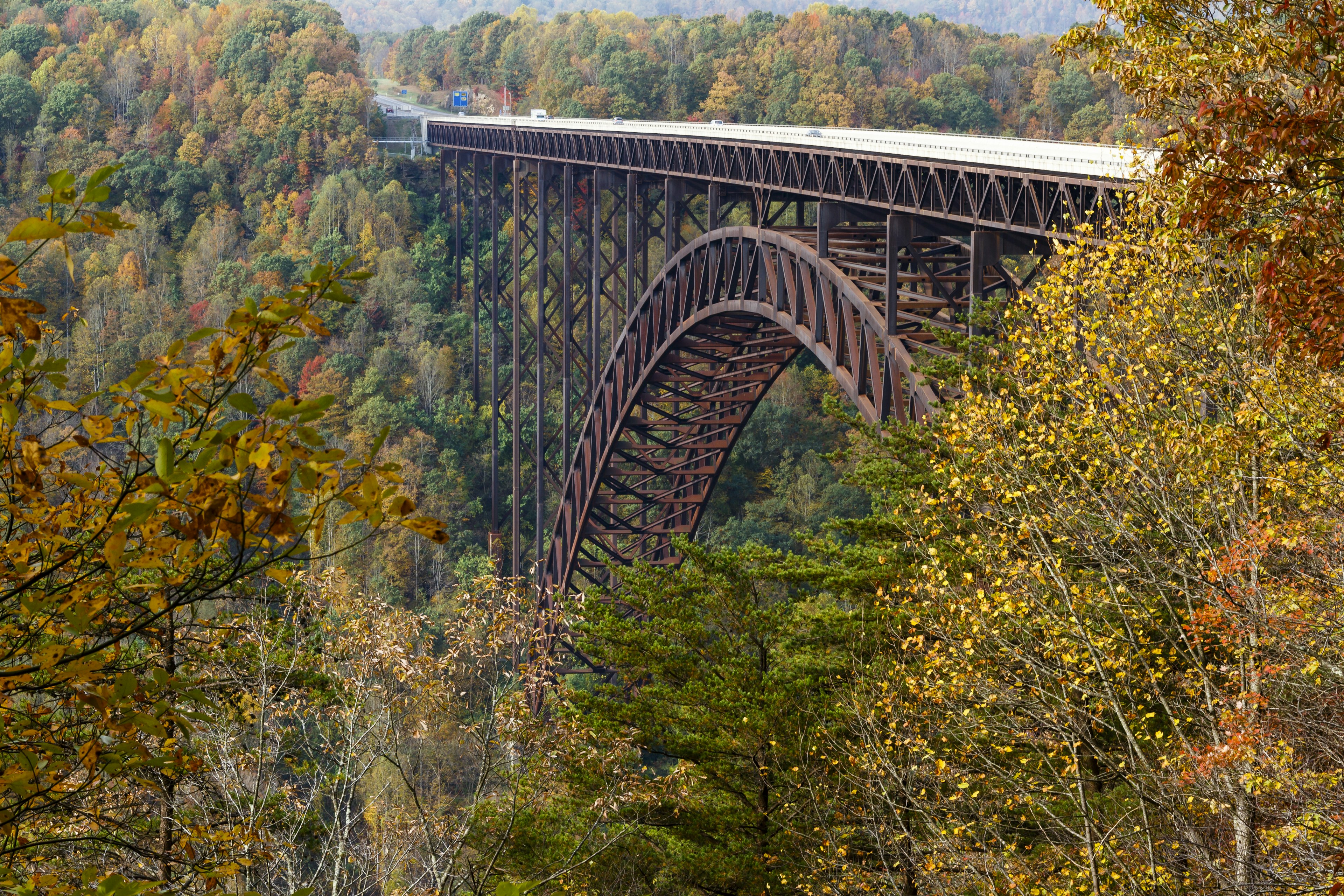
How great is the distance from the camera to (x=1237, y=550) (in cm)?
670

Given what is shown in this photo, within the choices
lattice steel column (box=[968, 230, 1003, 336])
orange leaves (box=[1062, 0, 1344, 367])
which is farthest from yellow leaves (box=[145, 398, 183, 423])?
lattice steel column (box=[968, 230, 1003, 336])

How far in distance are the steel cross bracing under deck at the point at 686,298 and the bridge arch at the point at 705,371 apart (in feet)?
0.20

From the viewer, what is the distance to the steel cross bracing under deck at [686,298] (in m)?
16.4

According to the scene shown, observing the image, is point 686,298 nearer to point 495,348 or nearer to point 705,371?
point 705,371

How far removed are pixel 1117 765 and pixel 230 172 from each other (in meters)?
57.1

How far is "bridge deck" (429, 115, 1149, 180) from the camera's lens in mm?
13406

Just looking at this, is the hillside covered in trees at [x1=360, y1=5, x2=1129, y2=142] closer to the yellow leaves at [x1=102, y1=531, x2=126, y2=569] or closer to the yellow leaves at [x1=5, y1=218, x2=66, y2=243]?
the yellow leaves at [x1=5, y1=218, x2=66, y2=243]

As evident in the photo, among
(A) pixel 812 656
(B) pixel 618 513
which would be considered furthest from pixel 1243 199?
(B) pixel 618 513

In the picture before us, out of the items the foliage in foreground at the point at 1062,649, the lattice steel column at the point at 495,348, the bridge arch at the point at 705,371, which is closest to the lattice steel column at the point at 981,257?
the bridge arch at the point at 705,371

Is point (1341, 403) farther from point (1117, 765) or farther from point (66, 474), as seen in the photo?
point (66, 474)

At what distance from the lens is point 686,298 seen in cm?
2600

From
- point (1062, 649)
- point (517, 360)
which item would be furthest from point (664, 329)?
point (1062, 649)

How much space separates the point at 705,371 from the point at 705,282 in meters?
4.65

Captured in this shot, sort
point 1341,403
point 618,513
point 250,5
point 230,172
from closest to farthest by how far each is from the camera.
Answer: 1. point 1341,403
2. point 618,513
3. point 230,172
4. point 250,5
